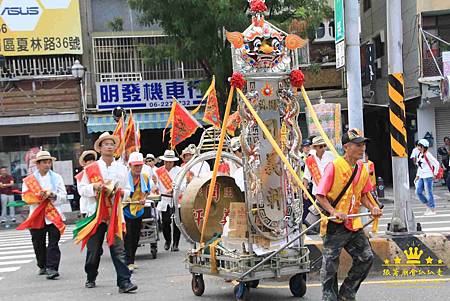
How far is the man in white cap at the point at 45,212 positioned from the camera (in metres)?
9.85

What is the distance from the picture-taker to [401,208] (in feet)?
30.1

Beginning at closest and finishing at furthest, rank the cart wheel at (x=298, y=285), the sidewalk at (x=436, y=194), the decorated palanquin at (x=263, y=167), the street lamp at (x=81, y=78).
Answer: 1. the decorated palanquin at (x=263, y=167)
2. the cart wheel at (x=298, y=285)
3. the sidewalk at (x=436, y=194)
4. the street lamp at (x=81, y=78)

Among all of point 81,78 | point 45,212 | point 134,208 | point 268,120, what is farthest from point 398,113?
point 81,78

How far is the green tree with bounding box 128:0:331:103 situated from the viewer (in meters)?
18.2

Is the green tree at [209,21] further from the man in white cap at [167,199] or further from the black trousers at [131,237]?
the black trousers at [131,237]

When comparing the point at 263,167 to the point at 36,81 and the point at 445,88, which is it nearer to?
the point at 445,88

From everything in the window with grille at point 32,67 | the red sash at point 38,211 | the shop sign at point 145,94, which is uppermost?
the window with grille at point 32,67

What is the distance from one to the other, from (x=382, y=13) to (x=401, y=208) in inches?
677

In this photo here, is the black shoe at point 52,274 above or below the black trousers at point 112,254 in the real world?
below

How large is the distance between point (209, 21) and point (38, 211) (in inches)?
394

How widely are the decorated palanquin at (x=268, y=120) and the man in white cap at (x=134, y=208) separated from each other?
290 centimetres

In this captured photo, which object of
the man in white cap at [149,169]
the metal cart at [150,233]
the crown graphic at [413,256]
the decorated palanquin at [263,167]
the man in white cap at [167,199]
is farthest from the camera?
the man in white cap at [167,199]

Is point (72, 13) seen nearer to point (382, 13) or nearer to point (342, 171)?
point (382, 13)

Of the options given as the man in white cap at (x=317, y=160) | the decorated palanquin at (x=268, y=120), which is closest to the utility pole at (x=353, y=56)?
the man in white cap at (x=317, y=160)
